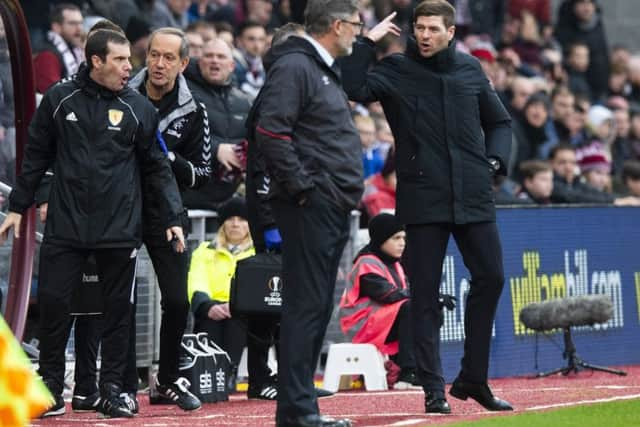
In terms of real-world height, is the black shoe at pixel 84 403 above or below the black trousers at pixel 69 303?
below

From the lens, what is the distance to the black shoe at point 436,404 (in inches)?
388

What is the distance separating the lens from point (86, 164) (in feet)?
32.1

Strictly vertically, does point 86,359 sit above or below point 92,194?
below

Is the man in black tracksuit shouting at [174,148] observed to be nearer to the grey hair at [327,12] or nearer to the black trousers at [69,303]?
the black trousers at [69,303]

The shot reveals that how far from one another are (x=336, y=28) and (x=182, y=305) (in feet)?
7.84

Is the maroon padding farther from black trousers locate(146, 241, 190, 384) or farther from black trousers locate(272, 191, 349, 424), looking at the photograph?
black trousers locate(272, 191, 349, 424)

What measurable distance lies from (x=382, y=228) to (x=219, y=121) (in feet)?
4.98

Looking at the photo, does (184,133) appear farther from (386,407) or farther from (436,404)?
(436,404)

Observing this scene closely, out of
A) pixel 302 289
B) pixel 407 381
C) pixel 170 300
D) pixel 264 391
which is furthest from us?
pixel 407 381

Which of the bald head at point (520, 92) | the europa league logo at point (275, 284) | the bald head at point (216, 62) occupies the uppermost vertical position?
the bald head at point (520, 92)

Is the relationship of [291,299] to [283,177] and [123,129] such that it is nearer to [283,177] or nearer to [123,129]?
[283,177]

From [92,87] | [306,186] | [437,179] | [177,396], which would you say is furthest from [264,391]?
[306,186]

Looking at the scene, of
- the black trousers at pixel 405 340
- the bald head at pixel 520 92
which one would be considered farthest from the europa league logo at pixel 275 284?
the bald head at pixel 520 92

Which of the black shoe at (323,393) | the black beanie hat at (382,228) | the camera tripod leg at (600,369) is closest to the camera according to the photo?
the black shoe at (323,393)
